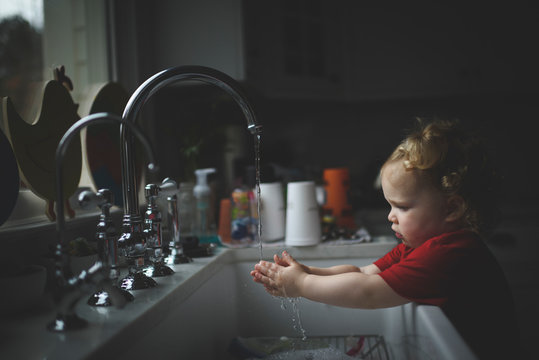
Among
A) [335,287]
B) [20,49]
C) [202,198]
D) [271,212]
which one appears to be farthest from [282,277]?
[20,49]

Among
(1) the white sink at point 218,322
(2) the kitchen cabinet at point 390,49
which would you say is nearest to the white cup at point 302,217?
(1) the white sink at point 218,322

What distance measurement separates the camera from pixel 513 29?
7.99ft

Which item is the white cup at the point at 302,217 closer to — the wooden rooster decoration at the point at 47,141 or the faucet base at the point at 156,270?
the faucet base at the point at 156,270

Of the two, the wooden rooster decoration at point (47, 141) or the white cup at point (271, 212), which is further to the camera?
the white cup at point (271, 212)

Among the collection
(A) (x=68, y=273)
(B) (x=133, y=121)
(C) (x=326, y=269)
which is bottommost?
(C) (x=326, y=269)

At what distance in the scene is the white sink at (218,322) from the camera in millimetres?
544

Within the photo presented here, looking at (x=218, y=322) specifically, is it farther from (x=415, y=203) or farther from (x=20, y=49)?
(x=20, y=49)

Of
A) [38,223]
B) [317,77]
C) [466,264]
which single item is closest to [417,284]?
[466,264]

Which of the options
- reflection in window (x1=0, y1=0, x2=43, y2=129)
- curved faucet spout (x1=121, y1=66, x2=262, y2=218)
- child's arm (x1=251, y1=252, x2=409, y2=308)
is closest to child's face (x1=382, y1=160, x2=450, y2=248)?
child's arm (x1=251, y1=252, x2=409, y2=308)

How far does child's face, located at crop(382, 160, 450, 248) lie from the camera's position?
790mm

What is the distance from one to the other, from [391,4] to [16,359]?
2.56 m

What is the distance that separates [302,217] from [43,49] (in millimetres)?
953

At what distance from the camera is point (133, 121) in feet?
2.44

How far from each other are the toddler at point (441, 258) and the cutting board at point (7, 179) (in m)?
0.47
